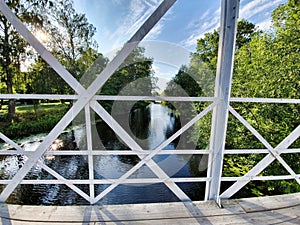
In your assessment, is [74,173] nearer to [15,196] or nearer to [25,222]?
[15,196]

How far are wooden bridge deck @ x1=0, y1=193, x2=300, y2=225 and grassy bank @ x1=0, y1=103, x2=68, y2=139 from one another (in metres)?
7.18

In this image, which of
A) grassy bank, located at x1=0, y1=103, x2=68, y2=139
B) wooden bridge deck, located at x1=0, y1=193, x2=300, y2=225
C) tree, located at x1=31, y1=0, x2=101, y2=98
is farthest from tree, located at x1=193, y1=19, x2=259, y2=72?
grassy bank, located at x1=0, y1=103, x2=68, y2=139

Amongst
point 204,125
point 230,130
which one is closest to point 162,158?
point 204,125

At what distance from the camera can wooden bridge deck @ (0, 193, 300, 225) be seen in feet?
4.33

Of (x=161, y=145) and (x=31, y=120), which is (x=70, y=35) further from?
(x=161, y=145)

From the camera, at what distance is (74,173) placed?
15.5 feet

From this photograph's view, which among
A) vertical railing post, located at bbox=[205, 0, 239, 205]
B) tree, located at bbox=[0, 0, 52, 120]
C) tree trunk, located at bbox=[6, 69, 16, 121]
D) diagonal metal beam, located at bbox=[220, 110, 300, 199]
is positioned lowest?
diagonal metal beam, located at bbox=[220, 110, 300, 199]

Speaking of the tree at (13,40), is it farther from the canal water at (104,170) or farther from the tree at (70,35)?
the canal water at (104,170)

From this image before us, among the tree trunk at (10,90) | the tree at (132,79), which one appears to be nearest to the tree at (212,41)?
the tree at (132,79)

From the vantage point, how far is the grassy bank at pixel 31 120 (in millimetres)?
7301

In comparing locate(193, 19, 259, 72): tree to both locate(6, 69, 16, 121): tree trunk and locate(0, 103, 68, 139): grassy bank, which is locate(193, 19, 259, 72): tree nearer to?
locate(0, 103, 68, 139): grassy bank

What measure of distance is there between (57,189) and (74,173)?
0.75 m

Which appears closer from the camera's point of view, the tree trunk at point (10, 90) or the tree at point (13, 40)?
the tree at point (13, 40)

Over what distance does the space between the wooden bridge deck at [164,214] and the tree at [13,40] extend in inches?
325
